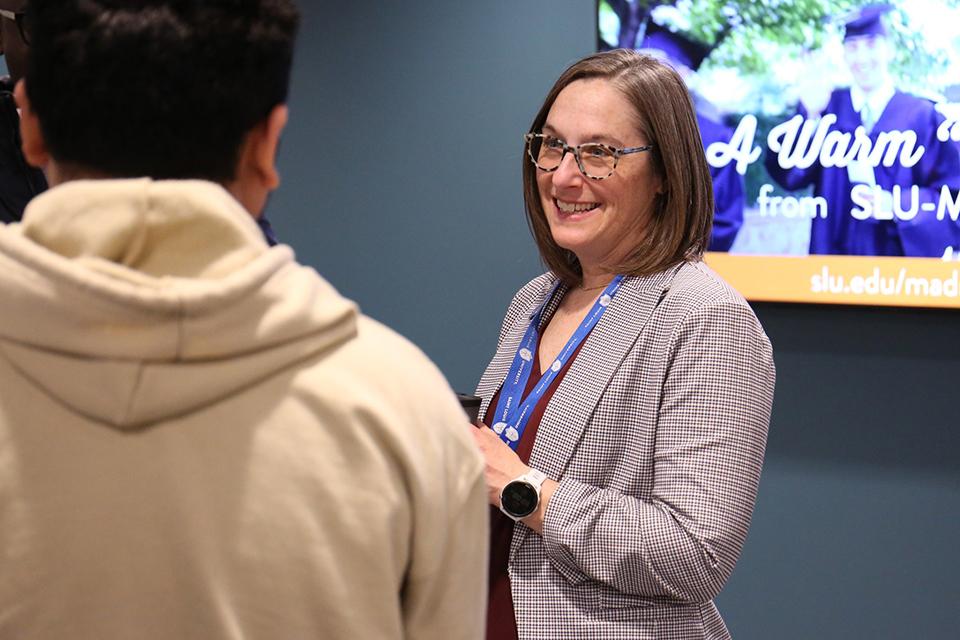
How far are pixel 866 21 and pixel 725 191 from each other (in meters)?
0.56

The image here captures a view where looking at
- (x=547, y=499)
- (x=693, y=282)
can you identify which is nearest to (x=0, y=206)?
(x=547, y=499)

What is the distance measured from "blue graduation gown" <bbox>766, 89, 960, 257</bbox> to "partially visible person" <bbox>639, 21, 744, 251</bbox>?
0.14 meters

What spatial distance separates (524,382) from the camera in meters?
1.83

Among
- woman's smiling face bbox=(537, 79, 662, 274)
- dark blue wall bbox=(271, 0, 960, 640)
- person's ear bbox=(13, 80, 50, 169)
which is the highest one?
person's ear bbox=(13, 80, 50, 169)

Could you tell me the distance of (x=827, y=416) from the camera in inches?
119

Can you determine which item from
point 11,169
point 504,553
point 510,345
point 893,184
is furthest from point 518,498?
point 893,184

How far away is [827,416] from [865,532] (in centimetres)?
33

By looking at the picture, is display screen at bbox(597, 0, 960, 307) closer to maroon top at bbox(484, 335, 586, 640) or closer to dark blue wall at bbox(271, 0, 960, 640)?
dark blue wall at bbox(271, 0, 960, 640)

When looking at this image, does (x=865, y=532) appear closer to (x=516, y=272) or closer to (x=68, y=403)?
(x=516, y=272)

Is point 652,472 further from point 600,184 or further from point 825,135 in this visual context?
point 825,135

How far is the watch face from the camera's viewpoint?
161 cm

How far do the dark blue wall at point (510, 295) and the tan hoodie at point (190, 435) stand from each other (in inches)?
94.0

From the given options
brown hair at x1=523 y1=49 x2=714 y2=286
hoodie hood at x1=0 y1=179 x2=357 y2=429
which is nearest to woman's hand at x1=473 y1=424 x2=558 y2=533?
brown hair at x1=523 y1=49 x2=714 y2=286

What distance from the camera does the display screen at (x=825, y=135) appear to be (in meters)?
2.82
